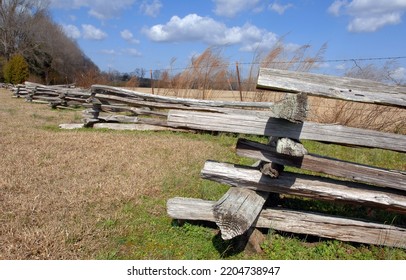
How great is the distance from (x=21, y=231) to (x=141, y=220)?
1013 millimetres

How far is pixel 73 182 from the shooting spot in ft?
12.0

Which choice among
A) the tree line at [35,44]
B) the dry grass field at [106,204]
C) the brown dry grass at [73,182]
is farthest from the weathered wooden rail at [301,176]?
the tree line at [35,44]

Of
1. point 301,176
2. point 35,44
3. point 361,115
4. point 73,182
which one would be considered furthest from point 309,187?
point 35,44

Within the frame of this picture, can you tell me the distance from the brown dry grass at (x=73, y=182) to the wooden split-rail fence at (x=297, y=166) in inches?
32.4

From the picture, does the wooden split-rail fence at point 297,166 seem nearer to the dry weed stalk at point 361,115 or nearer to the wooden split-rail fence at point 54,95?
the dry weed stalk at point 361,115

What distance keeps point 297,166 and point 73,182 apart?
8.86 ft

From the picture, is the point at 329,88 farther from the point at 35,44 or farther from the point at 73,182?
the point at 35,44

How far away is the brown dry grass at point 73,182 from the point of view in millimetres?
2412

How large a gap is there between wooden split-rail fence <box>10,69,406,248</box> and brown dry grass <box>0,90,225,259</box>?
0.82m

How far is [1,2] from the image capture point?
115 ft

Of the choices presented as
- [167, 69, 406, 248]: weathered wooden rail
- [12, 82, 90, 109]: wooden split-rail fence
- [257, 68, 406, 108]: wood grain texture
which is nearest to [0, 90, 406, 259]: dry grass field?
[167, 69, 406, 248]: weathered wooden rail

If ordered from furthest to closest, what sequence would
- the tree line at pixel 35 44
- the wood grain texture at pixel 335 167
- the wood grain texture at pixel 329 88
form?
the tree line at pixel 35 44, the wood grain texture at pixel 335 167, the wood grain texture at pixel 329 88

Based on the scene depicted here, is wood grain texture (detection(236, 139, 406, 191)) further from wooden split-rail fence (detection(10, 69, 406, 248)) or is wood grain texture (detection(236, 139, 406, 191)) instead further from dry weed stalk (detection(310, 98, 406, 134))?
dry weed stalk (detection(310, 98, 406, 134))
